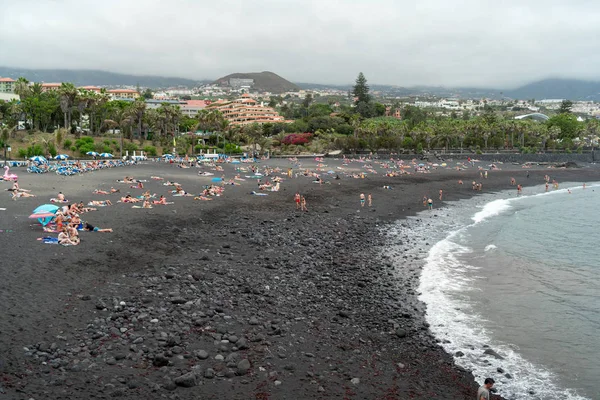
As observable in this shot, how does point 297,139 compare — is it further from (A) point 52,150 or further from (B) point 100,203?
(B) point 100,203

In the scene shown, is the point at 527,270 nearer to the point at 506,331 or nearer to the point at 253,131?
the point at 506,331

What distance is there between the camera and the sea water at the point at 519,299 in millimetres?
11336

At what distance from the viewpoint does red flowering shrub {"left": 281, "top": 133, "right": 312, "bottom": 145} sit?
91.7m

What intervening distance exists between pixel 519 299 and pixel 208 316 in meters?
11.1

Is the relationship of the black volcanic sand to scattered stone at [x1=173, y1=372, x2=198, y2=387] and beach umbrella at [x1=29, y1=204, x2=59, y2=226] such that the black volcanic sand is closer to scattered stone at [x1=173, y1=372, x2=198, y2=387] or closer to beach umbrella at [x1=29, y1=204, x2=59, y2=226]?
scattered stone at [x1=173, y1=372, x2=198, y2=387]

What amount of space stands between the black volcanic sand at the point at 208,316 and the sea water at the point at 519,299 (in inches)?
36.0

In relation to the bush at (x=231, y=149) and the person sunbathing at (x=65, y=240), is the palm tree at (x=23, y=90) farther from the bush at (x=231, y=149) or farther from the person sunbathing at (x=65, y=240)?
the person sunbathing at (x=65, y=240)

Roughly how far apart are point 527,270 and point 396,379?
13175 millimetres

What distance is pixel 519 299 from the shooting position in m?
16.6

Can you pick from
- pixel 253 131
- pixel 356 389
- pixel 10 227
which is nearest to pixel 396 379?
pixel 356 389

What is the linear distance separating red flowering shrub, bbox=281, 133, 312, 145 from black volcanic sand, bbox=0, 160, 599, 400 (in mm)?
69277

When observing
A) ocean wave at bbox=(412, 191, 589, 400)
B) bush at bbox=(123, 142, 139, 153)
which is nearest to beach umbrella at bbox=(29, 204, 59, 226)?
ocean wave at bbox=(412, 191, 589, 400)

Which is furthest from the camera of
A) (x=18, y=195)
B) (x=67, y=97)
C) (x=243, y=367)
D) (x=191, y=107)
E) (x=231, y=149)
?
(x=191, y=107)

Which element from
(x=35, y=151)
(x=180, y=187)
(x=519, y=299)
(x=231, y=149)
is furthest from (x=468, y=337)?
(x=231, y=149)
